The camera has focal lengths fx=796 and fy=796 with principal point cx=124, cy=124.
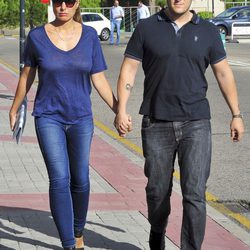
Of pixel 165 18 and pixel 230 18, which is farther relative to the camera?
pixel 230 18

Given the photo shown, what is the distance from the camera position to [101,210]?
22.6 feet

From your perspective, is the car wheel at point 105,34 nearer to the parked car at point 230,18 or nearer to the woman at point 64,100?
the parked car at point 230,18

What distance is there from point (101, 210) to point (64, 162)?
1.75m

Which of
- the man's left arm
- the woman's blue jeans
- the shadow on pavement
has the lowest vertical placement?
the shadow on pavement

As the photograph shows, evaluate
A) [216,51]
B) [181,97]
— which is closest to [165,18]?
[216,51]

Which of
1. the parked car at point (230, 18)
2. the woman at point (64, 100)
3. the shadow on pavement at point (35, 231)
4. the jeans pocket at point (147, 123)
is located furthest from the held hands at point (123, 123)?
the parked car at point (230, 18)

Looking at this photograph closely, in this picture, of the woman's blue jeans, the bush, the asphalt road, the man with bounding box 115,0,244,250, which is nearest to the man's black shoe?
the man with bounding box 115,0,244,250

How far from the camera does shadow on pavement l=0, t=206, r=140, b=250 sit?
19.1ft

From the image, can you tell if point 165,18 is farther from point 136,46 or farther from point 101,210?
point 101,210

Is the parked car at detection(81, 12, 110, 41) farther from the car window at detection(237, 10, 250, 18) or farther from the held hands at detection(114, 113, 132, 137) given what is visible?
the held hands at detection(114, 113, 132, 137)

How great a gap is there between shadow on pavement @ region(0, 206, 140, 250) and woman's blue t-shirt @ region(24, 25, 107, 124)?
1084 millimetres

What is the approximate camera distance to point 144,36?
5074mm

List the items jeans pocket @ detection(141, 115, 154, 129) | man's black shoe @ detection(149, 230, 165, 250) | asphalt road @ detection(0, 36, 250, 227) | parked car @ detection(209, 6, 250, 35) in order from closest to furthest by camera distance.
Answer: jeans pocket @ detection(141, 115, 154, 129) → man's black shoe @ detection(149, 230, 165, 250) → asphalt road @ detection(0, 36, 250, 227) → parked car @ detection(209, 6, 250, 35)

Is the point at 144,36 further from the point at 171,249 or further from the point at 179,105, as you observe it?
the point at 171,249
